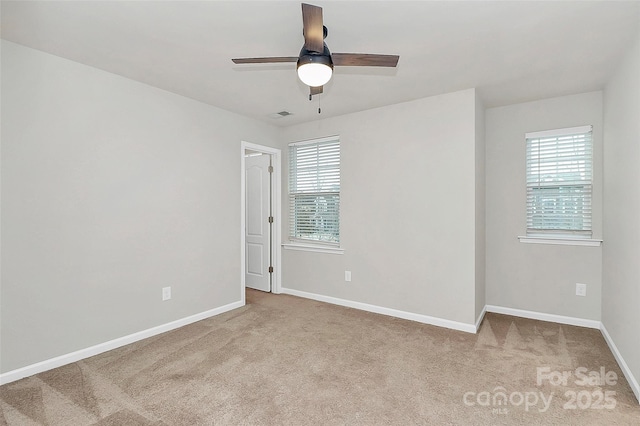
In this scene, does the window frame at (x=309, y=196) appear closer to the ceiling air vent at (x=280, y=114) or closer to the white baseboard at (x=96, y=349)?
the ceiling air vent at (x=280, y=114)

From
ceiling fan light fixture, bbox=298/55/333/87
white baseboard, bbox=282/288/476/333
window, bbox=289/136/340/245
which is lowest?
white baseboard, bbox=282/288/476/333

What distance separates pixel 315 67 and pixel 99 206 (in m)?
2.36

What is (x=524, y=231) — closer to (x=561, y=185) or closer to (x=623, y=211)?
(x=561, y=185)

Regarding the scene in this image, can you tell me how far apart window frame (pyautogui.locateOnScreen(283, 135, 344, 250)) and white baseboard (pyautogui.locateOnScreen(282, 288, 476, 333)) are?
66cm

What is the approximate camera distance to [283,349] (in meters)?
3.00

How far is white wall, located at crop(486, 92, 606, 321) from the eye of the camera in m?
3.47

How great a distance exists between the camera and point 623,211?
2.66 meters

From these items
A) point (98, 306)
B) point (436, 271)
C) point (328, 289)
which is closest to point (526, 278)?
point (436, 271)

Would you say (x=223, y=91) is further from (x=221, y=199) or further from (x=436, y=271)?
(x=436, y=271)

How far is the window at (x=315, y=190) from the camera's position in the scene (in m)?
4.53

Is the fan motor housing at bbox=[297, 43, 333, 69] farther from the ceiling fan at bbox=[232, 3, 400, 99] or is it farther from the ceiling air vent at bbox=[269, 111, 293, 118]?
the ceiling air vent at bbox=[269, 111, 293, 118]

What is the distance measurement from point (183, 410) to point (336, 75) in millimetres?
2945

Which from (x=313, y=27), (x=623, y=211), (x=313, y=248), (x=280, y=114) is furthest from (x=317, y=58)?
(x=313, y=248)

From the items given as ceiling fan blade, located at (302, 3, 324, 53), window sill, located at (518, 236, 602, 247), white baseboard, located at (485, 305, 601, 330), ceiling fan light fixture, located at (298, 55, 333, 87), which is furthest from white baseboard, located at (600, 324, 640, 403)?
ceiling fan blade, located at (302, 3, 324, 53)
